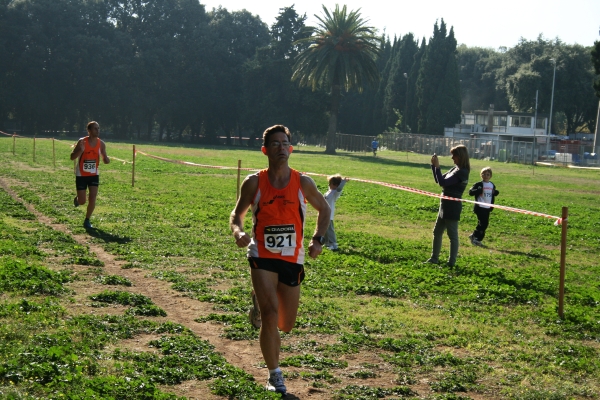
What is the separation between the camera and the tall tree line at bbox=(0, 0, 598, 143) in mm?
79875

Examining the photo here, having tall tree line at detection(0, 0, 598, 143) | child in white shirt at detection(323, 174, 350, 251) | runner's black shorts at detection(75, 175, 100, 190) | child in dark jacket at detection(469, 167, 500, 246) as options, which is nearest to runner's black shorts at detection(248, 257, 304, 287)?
child in white shirt at detection(323, 174, 350, 251)

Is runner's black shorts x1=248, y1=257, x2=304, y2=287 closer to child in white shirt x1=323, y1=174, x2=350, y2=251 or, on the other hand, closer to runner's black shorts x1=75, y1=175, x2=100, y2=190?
child in white shirt x1=323, y1=174, x2=350, y2=251

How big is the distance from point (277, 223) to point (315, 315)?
2.83 metres

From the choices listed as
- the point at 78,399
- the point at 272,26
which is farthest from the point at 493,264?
the point at 272,26

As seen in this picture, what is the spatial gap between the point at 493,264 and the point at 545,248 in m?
2.77

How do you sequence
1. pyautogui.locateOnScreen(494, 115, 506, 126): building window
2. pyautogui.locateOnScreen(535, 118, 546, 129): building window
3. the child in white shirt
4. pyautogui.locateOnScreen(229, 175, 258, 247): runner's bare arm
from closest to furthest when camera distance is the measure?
pyautogui.locateOnScreen(229, 175, 258, 247): runner's bare arm < the child in white shirt < pyautogui.locateOnScreen(535, 118, 546, 129): building window < pyautogui.locateOnScreen(494, 115, 506, 126): building window

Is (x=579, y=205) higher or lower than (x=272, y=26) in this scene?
lower

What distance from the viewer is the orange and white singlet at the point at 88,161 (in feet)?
46.8

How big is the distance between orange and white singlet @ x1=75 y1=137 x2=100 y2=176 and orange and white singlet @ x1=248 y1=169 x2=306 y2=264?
30.1 feet

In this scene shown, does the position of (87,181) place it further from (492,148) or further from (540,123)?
(540,123)

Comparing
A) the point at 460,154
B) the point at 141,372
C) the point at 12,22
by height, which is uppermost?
the point at 12,22

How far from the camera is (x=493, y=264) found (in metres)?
12.4

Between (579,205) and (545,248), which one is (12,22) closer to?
(579,205)

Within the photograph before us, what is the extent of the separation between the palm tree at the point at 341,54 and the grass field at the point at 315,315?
5019 cm
